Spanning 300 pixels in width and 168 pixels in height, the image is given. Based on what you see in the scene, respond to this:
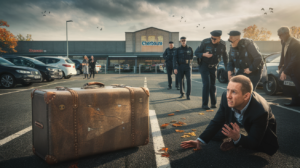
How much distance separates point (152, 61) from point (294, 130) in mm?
35546

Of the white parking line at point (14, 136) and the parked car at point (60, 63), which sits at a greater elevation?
the parked car at point (60, 63)

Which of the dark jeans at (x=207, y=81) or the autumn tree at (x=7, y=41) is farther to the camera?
the autumn tree at (x=7, y=41)

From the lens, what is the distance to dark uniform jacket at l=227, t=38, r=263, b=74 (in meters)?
4.17

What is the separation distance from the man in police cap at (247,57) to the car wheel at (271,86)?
364cm

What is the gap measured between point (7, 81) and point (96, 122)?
29.8 feet

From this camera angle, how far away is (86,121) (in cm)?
232

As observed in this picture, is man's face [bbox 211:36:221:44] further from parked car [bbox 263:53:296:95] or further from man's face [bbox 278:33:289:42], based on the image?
parked car [bbox 263:53:296:95]

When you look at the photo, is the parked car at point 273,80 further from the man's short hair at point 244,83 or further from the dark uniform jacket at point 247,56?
the man's short hair at point 244,83

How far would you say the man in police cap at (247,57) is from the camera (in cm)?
418

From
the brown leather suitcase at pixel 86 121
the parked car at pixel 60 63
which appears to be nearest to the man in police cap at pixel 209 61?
the brown leather suitcase at pixel 86 121

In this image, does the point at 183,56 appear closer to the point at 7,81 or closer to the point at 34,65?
the point at 7,81

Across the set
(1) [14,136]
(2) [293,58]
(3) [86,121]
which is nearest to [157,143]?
(3) [86,121]

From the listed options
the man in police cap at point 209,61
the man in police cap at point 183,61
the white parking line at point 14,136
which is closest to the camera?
the white parking line at point 14,136

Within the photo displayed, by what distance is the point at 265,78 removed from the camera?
761cm
